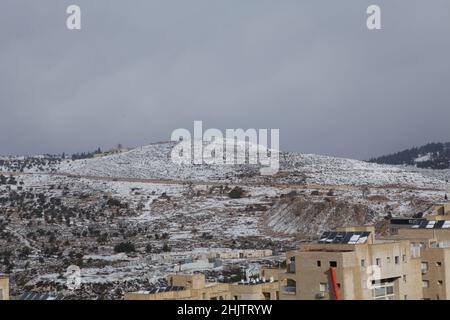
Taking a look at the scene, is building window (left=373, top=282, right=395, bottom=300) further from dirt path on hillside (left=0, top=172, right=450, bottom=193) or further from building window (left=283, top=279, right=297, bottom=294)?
dirt path on hillside (left=0, top=172, right=450, bottom=193)

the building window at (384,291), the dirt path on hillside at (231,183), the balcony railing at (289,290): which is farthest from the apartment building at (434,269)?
the dirt path on hillside at (231,183)

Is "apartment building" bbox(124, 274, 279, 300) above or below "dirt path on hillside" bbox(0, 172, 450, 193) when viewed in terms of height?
below

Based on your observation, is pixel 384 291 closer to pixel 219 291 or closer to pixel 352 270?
pixel 352 270

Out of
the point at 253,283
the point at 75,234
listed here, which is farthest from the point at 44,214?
the point at 253,283

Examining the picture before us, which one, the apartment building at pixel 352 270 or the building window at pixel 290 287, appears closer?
the apartment building at pixel 352 270

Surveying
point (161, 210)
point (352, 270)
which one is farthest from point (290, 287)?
point (161, 210)

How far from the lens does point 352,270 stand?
27141 millimetres

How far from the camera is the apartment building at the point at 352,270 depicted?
1068 inches

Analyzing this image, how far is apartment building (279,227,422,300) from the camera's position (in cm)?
2712

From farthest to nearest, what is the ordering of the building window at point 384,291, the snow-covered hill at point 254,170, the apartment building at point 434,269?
the snow-covered hill at point 254,170 → the apartment building at point 434,269 → the building window at point 384,291

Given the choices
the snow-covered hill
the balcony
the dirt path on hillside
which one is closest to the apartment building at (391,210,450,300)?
the balcony

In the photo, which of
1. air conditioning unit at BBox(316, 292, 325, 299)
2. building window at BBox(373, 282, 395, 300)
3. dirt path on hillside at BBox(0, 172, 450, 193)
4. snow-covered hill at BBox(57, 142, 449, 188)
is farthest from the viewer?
snow-covered hill at BBox(57, 142, 449, 188)

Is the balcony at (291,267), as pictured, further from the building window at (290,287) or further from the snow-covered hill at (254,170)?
the snow-covered hill at (254,170)
